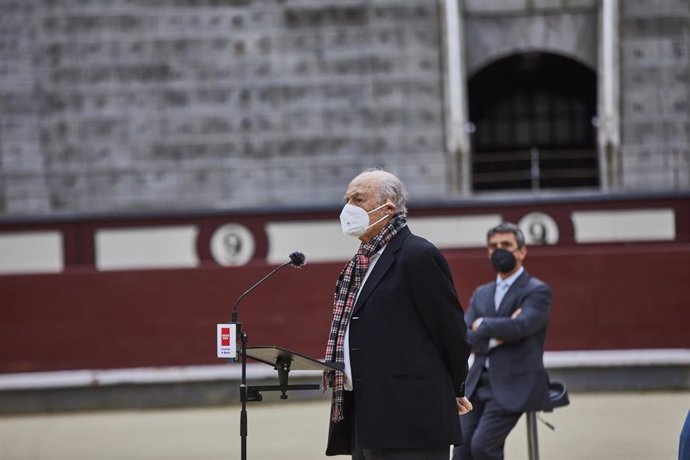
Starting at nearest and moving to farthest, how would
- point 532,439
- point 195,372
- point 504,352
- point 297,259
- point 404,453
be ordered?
1. point 404,453
2. point 297,259
3. point 504,352
4. point 532,439
5. point 195,372

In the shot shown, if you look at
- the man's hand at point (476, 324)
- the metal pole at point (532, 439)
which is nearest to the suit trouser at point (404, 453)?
the man's hand at point (476, 324)

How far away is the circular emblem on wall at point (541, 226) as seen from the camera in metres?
12.9

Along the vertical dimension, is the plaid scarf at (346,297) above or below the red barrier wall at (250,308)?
above

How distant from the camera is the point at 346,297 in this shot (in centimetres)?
464

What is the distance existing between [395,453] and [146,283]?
25.3 ft

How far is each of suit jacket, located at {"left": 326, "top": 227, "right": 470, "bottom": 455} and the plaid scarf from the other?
0.06m

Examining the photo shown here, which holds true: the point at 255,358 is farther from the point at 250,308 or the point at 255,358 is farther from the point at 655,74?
the point at 655,74

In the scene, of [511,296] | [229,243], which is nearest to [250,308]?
[229,243]

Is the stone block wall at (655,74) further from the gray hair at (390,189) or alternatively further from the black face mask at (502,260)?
the gray hair at (390,189)

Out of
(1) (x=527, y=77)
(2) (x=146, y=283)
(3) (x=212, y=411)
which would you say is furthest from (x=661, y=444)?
(1) (x=527, y=77)

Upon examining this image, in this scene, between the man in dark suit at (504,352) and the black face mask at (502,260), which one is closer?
the man in dark suit at (504,352)

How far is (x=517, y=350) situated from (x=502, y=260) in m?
0.44

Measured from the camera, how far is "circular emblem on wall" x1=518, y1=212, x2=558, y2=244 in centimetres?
1288

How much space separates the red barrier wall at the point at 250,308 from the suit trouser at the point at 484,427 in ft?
18.2
